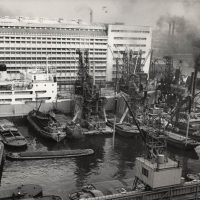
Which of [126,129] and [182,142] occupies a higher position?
[126,129]

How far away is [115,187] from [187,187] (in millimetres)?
6186

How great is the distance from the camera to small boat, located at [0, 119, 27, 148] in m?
35.6

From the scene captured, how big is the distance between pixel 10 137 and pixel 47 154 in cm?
575

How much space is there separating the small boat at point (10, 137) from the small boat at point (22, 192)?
10552mm

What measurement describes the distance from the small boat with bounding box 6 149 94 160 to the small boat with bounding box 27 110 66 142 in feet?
14.1

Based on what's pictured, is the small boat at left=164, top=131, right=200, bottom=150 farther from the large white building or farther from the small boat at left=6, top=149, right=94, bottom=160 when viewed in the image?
the large white building

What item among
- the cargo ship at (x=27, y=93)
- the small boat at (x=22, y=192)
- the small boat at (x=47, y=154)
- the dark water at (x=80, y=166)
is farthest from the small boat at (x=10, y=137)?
the small boat at (x=22, y=192)

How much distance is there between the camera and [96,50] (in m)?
66.6

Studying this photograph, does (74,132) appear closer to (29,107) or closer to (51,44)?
(29,107)

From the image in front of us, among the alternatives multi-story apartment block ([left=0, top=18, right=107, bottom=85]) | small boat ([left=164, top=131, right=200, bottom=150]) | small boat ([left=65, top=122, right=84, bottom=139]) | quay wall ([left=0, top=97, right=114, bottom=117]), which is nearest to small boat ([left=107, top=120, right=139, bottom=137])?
small boat ([left=164, top=131, right=200, bottom=150])

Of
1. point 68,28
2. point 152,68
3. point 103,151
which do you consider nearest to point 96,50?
point 68,28

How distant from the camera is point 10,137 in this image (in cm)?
3719

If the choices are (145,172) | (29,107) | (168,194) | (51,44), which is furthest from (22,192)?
(51,44)

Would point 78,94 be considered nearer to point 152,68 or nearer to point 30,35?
point 30,35
